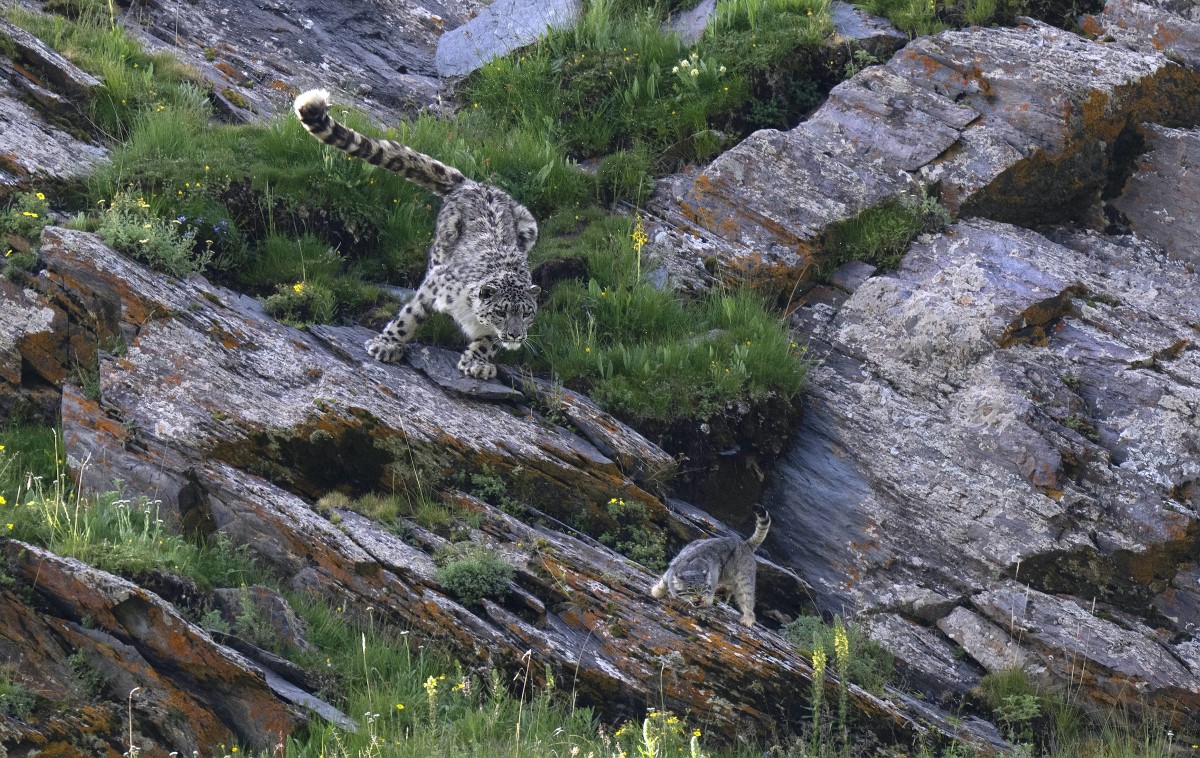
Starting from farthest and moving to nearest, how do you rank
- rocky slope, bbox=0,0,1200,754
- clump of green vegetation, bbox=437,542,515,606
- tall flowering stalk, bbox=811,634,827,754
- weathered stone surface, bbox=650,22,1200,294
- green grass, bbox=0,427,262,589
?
weathered stone surface, bbox=650,22,1200,294 → clump of green vegetation, bbox=437,542,515,606 → rocky slope, bbox=0,0,1200,754 → green grass, bbox=0,427,262,589 → tall flowering stalk, bbox=811,634,827,754

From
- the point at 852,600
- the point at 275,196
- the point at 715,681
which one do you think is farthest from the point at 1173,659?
the point at 275,196

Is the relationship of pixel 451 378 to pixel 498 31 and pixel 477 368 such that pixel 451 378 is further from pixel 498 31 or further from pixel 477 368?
pixel 498 31

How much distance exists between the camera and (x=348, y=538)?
962 centimetres

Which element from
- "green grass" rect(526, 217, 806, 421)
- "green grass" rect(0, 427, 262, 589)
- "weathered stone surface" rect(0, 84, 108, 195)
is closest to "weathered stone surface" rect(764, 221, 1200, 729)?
"green grass" rect(526, 217, 806, 421)

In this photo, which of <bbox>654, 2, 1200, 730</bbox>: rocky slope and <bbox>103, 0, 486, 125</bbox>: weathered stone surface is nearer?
<bbox>654, 2, 1200, 730</bbox>: rocky slope

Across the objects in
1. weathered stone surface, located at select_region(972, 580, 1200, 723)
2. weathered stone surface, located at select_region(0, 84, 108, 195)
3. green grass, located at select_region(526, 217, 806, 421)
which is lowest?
weathered stone surface, located at select_region(972, 580, 1200, 723)

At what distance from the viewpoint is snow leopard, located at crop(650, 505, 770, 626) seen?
32.4 feet

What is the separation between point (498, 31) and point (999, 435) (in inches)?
414

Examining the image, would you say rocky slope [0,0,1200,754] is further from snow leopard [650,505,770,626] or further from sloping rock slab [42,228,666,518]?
snow leopard [650,505,770,626]

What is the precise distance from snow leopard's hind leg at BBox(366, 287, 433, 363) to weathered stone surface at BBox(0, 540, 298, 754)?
13.9 feet

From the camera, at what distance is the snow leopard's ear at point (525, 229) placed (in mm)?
13781

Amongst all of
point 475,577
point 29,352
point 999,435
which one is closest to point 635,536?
point 475,577

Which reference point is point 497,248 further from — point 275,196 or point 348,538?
point 348,538

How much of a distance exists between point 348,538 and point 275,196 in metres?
5.47
